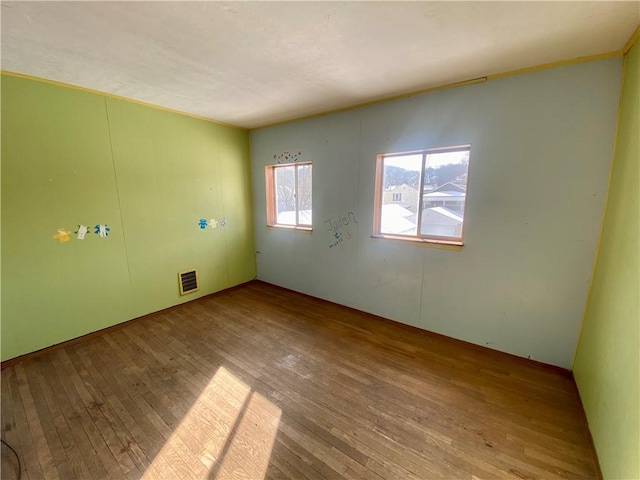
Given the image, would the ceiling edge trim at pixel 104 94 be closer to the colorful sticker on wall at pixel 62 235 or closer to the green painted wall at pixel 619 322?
the colorful sticker on wall at pixel 62 235

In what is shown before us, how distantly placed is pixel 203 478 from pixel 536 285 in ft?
9.32

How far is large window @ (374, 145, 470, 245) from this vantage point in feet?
8.11

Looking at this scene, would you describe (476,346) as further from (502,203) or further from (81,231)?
(81,231)

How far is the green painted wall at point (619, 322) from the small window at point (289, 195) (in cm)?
290

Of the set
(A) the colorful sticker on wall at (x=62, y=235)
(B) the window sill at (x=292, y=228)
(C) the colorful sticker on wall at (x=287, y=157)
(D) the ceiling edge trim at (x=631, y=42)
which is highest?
(D) the ceiling edge trim at (x=631, y=42)

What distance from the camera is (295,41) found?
1.69 m

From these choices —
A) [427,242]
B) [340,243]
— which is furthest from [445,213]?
[340,243]

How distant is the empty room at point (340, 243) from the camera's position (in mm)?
1473

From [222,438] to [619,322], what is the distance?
2.52 m

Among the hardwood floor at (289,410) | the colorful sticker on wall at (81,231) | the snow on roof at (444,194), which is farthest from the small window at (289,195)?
the colorful sticker on wall at (81,231)

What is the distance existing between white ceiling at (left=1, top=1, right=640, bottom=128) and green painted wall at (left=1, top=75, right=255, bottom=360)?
395 millimetres

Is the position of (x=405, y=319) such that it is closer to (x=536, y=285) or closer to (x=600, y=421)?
(x=536, y=285)

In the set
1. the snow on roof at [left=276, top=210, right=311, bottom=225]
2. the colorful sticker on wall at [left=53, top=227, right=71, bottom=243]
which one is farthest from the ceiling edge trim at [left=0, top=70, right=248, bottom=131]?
the snow on roof at [left=276, top=210, right=311, bottom=225]

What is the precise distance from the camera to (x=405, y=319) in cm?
294
